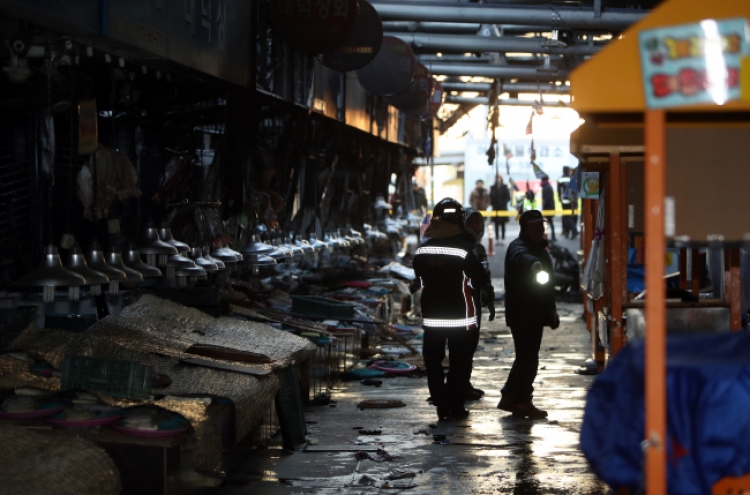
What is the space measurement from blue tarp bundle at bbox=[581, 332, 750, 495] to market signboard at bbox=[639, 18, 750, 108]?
3.36 feet

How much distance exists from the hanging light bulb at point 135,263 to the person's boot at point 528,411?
404 centimetres

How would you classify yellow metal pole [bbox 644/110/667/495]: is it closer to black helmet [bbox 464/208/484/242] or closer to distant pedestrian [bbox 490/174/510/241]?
black helmet [bbox 464/208/484/242]

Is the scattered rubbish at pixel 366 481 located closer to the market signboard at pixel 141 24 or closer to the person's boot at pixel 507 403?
the person's boot at pixel 507 403

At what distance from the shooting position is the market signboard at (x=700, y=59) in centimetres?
354

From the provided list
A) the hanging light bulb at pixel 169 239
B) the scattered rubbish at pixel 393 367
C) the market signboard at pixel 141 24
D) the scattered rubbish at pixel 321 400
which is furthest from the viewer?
the scattered rubbish at pixel 393 367

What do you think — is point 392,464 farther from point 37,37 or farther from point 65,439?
point 37,37

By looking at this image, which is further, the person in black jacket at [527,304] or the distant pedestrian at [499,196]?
the distant pedestrian at [499,196]

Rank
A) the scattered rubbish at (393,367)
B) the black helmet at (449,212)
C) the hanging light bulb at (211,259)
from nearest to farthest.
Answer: the hanging light bulb at (211,259)
the black helmet at (449,212)
the scattered rubbish at (393,367)

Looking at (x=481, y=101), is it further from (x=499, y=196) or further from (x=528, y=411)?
(x=528, y=411)

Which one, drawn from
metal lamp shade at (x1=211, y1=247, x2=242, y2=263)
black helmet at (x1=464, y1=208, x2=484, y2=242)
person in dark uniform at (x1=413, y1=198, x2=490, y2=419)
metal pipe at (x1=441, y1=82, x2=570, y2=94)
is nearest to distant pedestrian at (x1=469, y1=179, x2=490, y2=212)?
metal pipe at (x1=441, y1=82, x2=570, y2=94)

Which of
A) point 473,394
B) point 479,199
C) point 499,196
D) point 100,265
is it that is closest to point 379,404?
point 473,394

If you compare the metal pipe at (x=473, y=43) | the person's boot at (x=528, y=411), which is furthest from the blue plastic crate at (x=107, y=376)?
the metal pipe at (x=473, y=43)

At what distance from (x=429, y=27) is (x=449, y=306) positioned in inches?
423

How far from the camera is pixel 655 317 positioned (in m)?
3.63
